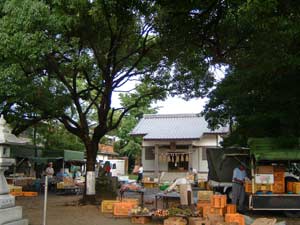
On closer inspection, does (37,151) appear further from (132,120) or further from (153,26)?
(132,120)

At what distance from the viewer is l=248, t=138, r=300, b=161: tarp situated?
14734 mm

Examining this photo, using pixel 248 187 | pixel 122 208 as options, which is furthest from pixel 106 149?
pixel 248 187

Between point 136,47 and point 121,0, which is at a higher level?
point 136,47

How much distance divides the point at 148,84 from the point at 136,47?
4.07 metres

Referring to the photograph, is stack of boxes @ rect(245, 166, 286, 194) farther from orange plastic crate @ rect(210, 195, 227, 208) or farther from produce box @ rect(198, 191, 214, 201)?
orange plastic crate @ rect(210, 195, 227, 208)

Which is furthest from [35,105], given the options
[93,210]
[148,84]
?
[148,84]

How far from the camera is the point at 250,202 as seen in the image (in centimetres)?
1515

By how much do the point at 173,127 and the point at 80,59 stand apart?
73.8 feet

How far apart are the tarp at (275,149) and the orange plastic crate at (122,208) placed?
441 centimetres

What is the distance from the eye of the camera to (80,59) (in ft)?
53.0

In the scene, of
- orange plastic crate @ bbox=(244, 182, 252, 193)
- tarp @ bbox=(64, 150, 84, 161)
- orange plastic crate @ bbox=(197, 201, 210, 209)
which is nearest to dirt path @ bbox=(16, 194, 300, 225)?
orange plastic crate @ bbox=(244, 182, 252, 193)

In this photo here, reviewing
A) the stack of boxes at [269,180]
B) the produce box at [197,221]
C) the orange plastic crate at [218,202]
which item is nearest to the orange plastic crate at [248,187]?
the stack of boxes at [269,180]

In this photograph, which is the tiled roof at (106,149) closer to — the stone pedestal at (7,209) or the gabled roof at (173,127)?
the gabled roof at (173,127)

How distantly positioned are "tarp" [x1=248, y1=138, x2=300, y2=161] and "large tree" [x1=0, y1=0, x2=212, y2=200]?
486cm
